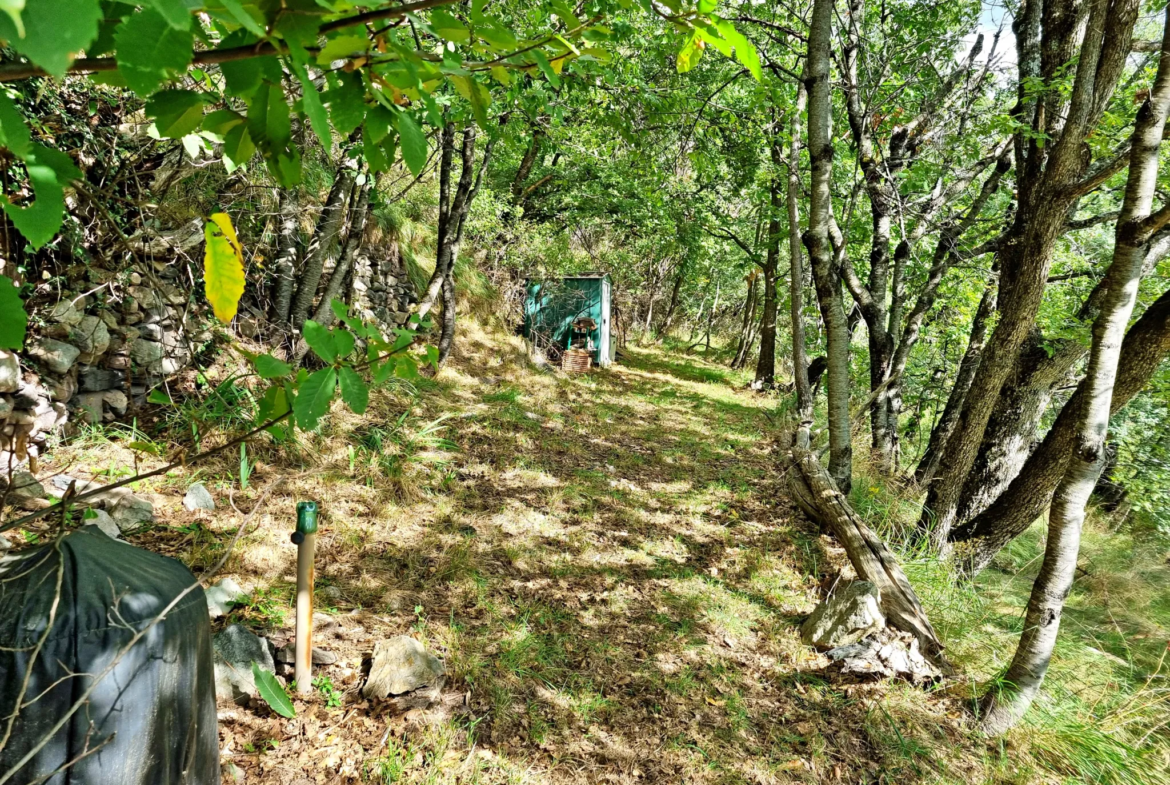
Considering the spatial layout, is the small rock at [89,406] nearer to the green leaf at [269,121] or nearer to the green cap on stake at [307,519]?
the green cap on stake at [307,519]

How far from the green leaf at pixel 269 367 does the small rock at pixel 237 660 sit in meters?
1.88

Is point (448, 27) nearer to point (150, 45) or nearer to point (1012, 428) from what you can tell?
point (150, 45)

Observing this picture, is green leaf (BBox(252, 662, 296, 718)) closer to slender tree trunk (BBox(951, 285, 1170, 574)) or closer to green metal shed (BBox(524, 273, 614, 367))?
slender tree trunk (BBox(951, 285, 1170, 574))

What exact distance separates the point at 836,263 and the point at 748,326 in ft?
41.1

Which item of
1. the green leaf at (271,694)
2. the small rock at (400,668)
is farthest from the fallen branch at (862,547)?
the green leaf at (271,694)

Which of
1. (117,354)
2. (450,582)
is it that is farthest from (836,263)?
(117,354)

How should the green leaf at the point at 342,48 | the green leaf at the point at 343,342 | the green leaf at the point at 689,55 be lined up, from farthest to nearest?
the green leaf at the point at 689,55 → the green leaf at the point at 343,342 → the green leaf at the point at 342,48

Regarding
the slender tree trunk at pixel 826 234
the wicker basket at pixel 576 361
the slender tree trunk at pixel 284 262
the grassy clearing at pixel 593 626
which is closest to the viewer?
the grassy clearing at pixel 593 626

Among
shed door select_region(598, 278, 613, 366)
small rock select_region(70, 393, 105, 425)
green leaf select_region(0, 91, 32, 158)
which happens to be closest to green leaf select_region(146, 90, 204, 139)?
green leaf select_region(0, 91, 32, 158)

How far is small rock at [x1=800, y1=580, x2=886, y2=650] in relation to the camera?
3295 millimetres

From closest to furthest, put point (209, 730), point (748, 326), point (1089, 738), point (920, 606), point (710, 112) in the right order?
point (209, 730), point (1089, 738), point (920, 606), point (710, 112), point (748, 326)

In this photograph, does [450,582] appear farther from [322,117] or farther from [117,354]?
[322,117]

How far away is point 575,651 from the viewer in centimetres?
321

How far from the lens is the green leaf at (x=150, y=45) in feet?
1.69
